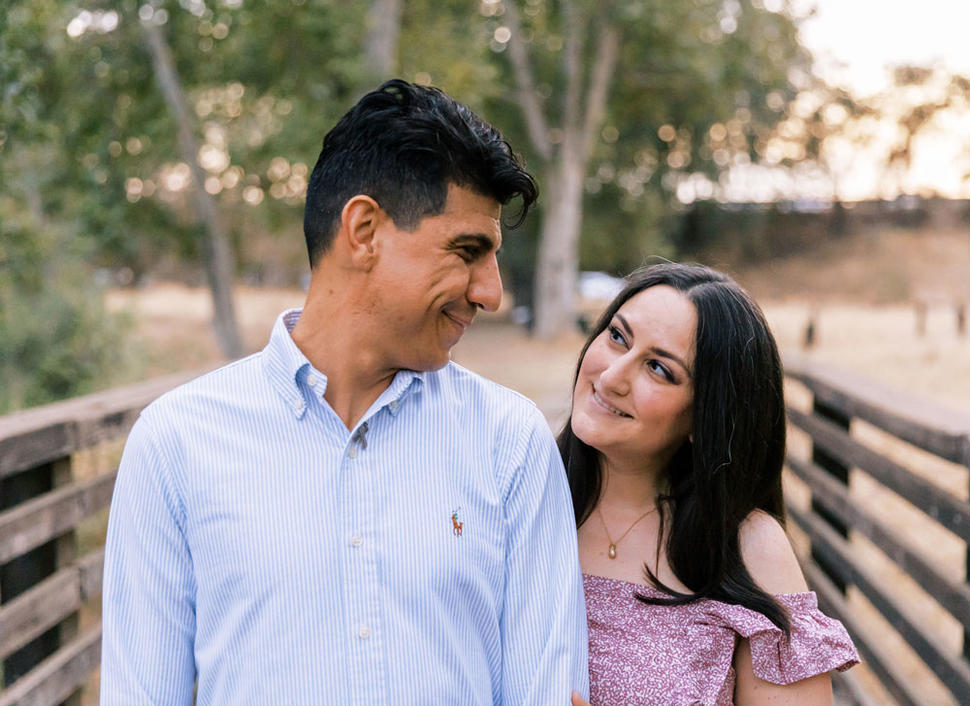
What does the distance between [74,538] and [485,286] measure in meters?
2.01

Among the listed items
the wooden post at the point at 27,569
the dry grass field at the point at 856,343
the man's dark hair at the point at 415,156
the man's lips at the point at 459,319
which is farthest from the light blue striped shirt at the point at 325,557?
the dry grass field at the point at 856,343

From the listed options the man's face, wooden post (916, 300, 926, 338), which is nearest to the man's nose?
the man's face

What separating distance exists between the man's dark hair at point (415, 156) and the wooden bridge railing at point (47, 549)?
141 centimetres

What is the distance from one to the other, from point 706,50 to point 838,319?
10.1 metres

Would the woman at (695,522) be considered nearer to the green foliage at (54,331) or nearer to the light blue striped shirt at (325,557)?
the light blue striped shirt at (325,557)

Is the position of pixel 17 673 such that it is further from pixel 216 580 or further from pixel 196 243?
pixel 196 243

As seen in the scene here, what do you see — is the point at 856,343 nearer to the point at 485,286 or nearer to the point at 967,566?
the point at 967,566

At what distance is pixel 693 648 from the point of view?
2158mm

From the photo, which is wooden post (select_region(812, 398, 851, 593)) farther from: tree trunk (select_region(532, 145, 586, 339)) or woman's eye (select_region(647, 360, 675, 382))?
tree trunk (select_region(532, 145, 586, 339))

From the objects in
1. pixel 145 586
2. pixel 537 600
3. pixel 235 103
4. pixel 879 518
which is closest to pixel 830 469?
pixel 879 518

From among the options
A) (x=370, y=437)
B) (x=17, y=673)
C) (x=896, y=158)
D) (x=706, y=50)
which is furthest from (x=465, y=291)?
(x=896, y=158)

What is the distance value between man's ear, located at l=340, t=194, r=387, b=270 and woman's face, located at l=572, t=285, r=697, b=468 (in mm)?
703

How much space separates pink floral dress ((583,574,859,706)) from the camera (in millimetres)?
2098

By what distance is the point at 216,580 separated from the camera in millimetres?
1695
